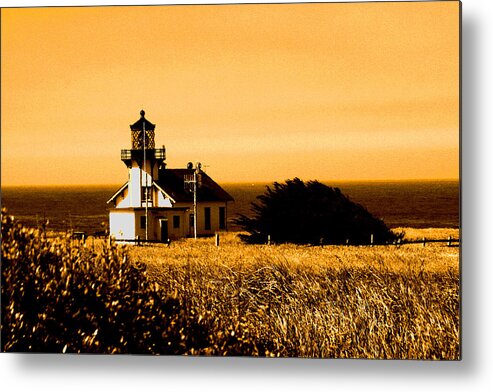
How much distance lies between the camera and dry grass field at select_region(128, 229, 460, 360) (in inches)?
197

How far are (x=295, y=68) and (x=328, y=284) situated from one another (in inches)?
47.7

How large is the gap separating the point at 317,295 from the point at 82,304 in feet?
4.32

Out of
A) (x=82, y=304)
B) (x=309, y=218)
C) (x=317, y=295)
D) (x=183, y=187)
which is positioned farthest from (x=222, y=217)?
(x=82, y=304)

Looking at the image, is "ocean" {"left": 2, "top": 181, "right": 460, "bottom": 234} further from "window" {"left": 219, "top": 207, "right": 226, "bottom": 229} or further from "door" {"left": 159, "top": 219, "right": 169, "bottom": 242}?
"door" {"left": 159, "top": 219, "right": 169, "bottom": 242}

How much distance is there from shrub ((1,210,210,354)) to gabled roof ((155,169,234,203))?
452 mm

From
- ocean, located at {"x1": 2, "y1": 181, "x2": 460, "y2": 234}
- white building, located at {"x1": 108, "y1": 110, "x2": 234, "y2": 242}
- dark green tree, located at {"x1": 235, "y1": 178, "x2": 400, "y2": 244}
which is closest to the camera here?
ocean, located at {"x1": 2, "y1": 181, "x2": 460, "y2": 234}

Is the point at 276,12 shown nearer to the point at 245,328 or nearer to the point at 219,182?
the point at 219,182

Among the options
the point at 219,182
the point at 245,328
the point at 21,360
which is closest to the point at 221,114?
the point at 219,182

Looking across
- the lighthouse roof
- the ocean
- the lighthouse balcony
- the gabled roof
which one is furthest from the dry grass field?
the lighthouse roof

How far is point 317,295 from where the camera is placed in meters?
5.15

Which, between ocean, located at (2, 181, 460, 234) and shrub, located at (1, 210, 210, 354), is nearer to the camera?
ocean, located at (2, 181, 460, 234)

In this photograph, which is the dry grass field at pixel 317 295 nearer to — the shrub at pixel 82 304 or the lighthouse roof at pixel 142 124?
the shrub at pixel 82 304

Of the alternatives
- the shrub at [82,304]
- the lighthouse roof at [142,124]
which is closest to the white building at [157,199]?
the lighthouse roof at [142,124]

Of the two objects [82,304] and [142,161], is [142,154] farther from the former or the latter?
[82,304]
